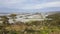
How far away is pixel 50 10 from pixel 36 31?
295 millimetres

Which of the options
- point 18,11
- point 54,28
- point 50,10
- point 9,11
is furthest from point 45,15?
point 9,11

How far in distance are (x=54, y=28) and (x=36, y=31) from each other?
210 millimetres

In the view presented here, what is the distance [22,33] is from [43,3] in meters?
0.43

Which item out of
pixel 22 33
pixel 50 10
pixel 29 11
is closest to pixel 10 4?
pixel 29 11

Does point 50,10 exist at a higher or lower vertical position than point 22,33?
higher

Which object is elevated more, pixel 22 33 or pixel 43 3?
pixel 43 3

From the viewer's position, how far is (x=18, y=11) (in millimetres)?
1337

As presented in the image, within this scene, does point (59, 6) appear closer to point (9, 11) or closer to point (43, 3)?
point (43, 3)

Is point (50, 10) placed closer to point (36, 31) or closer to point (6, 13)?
point (36, 31)

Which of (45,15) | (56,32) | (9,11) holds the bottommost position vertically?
(56,32)

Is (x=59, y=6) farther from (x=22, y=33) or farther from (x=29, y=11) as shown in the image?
(x=22, y=33)

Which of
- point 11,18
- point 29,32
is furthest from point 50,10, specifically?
point 11,18

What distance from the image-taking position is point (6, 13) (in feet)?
4.36

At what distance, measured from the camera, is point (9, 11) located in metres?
1.33
